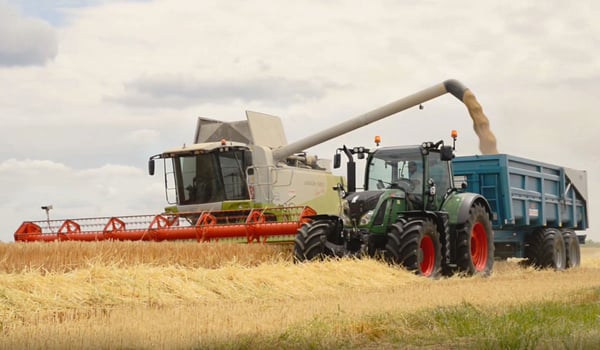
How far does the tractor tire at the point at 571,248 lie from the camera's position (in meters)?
18.6

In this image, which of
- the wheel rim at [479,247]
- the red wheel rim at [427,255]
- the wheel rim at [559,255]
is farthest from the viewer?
the wheel rim at [559,255]

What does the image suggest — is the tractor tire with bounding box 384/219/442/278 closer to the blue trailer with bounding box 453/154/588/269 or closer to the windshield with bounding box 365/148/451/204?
the windshield with bounding box 365/148/451/204

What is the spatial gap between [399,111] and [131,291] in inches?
543

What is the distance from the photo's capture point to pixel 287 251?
1548 centimetres

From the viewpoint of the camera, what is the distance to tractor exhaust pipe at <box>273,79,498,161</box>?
61.6 ft

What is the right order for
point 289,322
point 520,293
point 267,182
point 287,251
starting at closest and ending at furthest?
point 289,322, point 520,293, point 287,251, point 267,182

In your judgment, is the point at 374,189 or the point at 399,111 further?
the point at 399,111

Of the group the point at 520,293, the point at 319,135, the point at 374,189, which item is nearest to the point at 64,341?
the point at 520,293

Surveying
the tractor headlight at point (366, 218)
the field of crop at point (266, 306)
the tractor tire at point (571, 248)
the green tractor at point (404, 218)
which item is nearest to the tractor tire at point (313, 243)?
the green tractor at point (404, 218)

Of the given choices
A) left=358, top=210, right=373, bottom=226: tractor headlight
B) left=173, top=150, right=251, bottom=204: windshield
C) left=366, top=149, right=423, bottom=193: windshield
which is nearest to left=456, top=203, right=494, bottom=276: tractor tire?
left=366, top=149, right=423, bottom=193: windshield

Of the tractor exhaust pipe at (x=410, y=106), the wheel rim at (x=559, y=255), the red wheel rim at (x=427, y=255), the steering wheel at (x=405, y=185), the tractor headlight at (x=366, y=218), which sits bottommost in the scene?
the wheel rim at (x=559, y=255)

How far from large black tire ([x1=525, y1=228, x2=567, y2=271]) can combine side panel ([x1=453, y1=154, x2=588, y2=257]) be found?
16 cm

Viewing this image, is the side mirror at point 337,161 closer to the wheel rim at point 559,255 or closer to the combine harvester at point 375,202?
the combine harvester at point 375,202

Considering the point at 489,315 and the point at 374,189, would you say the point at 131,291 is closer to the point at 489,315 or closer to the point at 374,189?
the point at 489,315
